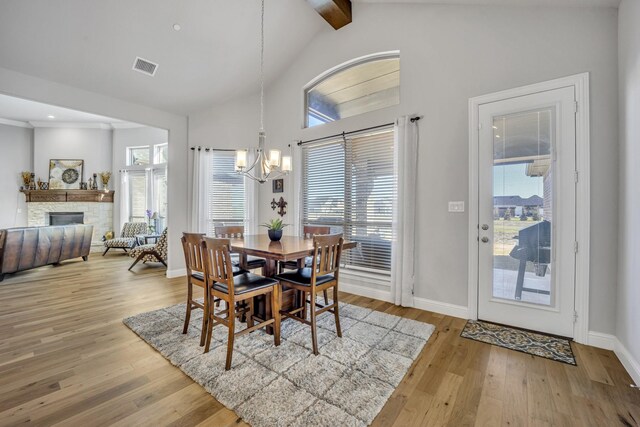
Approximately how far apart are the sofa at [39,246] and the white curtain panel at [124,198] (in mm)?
1635

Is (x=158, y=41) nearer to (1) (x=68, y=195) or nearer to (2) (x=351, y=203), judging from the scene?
(2) (x=351, y=203)

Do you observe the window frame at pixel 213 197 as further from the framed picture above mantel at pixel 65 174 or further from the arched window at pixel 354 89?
the framed picture above mantel at pixel 65 174

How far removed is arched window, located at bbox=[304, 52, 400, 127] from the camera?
3.63 meters

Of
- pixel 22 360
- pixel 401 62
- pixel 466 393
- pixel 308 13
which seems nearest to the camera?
pixel 466 393

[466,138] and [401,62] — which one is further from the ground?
[401,62]

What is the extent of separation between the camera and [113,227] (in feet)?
25.1

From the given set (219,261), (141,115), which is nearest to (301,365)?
(219,261)

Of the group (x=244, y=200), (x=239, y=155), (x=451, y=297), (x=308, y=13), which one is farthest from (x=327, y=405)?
(x=308, y=13)

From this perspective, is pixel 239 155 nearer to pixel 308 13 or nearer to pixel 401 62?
pixel 401 62

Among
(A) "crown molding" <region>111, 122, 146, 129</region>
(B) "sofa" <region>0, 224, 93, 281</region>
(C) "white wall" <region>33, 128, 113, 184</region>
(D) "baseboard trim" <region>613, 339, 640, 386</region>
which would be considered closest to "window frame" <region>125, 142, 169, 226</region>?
(A) "crown molding" <region>111, 122, 146, 129</region>

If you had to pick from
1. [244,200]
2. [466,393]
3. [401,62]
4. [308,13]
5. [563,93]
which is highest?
[308,13]

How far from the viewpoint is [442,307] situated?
308cm

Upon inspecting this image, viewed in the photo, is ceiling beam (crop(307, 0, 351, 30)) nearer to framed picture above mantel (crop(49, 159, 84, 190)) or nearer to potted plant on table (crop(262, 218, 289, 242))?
potted plant on table (crop(262, 218, 289, 242))

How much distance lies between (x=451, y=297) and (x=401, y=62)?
2.84 meters
